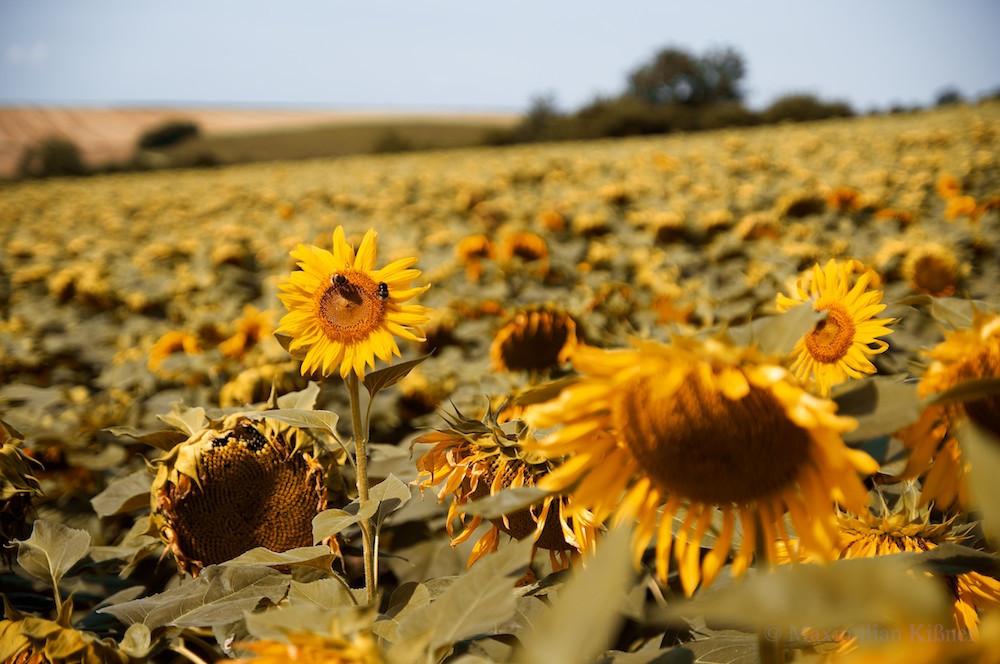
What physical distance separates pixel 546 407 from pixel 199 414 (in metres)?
0.85

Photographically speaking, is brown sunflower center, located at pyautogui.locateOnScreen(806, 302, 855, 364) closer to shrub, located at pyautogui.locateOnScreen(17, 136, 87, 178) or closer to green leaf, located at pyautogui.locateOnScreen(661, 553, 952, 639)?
green leaf, located at pyautogui.locateOnScreen(661, 553, 952, 639)

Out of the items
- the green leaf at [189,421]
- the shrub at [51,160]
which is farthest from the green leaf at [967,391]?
the shrub at [51,160]

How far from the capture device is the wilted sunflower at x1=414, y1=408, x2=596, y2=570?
3.08 feet

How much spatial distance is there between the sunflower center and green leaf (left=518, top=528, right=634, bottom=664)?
0.74m

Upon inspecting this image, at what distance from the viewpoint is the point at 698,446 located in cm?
62

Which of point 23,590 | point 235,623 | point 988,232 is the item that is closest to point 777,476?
point 235,623

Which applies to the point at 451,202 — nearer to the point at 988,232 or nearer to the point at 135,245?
the point at 135,245

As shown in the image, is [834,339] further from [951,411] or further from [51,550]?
[51,550]

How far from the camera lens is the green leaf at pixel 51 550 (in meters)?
1.01

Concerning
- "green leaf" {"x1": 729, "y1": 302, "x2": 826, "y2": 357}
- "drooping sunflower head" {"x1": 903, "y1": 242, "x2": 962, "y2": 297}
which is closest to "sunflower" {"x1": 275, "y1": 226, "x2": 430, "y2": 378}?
"green leaf" {"x1": 729, "y1": 302, "x2": 826, "y2": 357}

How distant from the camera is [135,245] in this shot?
5.85m

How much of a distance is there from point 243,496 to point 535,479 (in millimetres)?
620

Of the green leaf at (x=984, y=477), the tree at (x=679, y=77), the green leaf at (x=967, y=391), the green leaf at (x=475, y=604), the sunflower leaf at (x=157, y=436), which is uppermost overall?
the tree at (x=679, y=77)

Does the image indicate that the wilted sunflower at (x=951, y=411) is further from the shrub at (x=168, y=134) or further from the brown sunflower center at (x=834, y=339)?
the shrub at (x=168, y=134)
